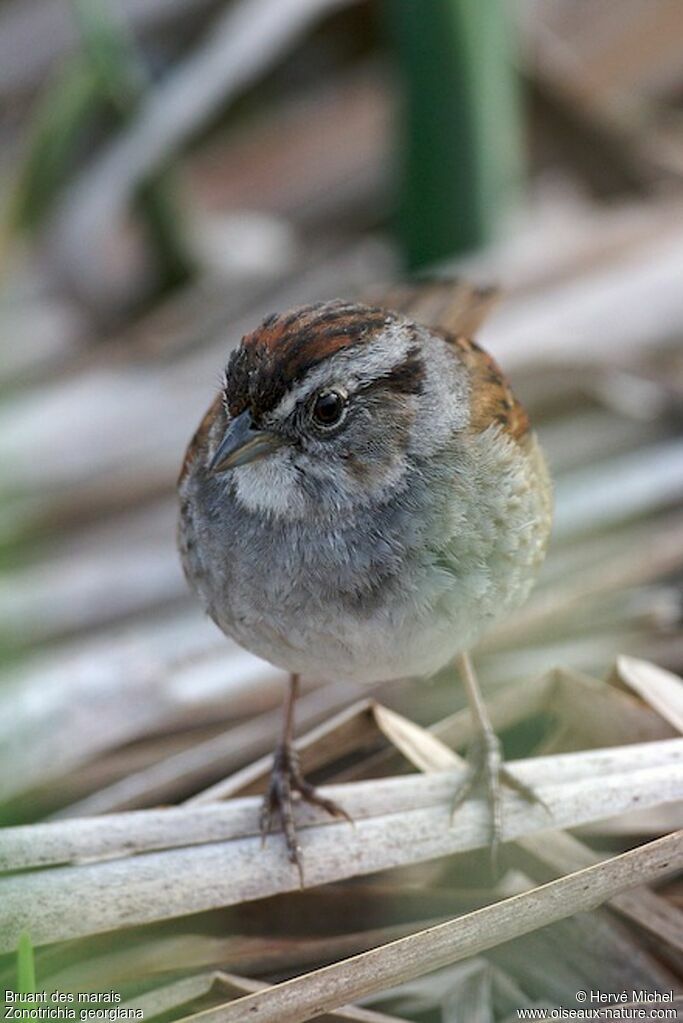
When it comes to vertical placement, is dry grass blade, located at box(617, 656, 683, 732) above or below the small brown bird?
below

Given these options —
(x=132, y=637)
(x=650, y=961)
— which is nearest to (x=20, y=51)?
(x=132, y=637)

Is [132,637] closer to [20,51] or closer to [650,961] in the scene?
[650,961]

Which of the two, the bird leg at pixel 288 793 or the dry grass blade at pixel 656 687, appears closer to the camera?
the bird leg at pixel 288 793

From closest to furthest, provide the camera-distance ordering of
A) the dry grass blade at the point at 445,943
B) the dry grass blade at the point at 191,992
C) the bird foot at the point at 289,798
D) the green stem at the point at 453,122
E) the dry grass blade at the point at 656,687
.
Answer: the dry grass blade at the point at 445,943, the dry grass blade at the point at 191,992, the bird foot at the point at 289,798, the dry grass blade at the point at 656,687, the green stem at the point at 453,122

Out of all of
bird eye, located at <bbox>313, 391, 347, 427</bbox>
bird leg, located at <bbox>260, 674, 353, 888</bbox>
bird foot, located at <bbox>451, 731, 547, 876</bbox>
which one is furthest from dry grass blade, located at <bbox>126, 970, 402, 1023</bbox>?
bird eye, located at <bbox>313, 391, 347, 427</bbox>

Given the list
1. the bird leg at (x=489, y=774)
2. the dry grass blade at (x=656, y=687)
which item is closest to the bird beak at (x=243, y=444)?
the bird leg at (x=489, y=774)

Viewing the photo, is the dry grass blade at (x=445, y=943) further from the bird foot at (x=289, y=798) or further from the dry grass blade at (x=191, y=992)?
the bird foot at (x=289, y=798)

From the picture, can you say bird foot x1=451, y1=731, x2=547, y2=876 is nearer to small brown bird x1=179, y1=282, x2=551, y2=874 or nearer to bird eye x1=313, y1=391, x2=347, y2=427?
small brown bird x1=179, y1=282, x2=551, y2=874
